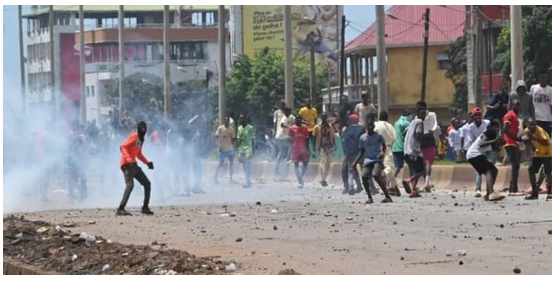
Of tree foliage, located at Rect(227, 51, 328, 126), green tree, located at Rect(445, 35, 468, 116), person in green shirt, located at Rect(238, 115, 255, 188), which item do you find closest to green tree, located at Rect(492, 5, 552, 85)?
green tree, located at Rect(445, 35, 468, 116)

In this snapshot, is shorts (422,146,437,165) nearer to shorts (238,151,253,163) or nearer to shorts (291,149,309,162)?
shorts (291,149,309,162)

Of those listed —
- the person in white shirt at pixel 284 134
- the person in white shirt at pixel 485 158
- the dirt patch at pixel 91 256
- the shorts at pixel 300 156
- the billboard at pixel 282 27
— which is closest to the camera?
the dirt patch at pixel 91 256

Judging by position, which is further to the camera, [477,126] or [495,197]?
[477,126]

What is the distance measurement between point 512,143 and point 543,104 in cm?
125

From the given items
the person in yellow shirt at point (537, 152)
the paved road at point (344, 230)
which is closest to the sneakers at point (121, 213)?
the paved road at point (344, 230)

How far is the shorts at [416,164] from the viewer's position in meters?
22.1

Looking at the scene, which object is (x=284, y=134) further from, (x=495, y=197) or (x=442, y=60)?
(x=442, y=60)

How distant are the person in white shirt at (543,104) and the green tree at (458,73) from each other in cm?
4101

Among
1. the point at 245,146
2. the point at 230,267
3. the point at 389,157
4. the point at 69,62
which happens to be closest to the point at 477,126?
the point at 389,157

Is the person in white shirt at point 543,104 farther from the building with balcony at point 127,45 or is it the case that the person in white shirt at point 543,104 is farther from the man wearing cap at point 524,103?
the building with balcony at point 127,45

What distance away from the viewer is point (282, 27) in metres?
99.6
